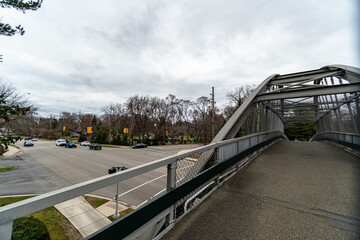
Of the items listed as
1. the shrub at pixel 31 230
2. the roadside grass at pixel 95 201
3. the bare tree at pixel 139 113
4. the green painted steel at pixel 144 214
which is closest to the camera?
the green painted steel at pixel 144 214

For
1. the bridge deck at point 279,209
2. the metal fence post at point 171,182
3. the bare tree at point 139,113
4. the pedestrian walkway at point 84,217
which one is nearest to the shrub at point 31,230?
the pedestrian walkway at point 84,217

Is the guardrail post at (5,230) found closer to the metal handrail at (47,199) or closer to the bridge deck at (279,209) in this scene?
the metal handrail at (47,199)

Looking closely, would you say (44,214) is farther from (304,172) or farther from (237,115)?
(304,172)

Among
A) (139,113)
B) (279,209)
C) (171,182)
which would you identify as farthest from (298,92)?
(139,113)

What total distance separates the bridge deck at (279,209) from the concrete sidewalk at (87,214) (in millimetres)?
5914

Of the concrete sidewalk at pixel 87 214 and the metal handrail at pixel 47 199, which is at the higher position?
the metal handrail at pixel 47 199

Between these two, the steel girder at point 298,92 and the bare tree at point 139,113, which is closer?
the steel girder at point 298,92

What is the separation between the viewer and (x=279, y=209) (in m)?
2.65

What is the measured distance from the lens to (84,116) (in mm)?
47750

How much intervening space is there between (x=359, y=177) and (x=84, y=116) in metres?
56.6

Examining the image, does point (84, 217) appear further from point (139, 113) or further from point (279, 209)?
point (139, 113)

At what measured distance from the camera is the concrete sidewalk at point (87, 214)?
6190 mm

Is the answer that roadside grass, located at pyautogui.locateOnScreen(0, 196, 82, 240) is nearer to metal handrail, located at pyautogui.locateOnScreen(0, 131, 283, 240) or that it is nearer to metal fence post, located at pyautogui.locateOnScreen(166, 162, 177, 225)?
metal fence post, located at pyautogui.locateOnScreen(166, 162, 177, 225)

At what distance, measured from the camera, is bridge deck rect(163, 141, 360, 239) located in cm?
210
